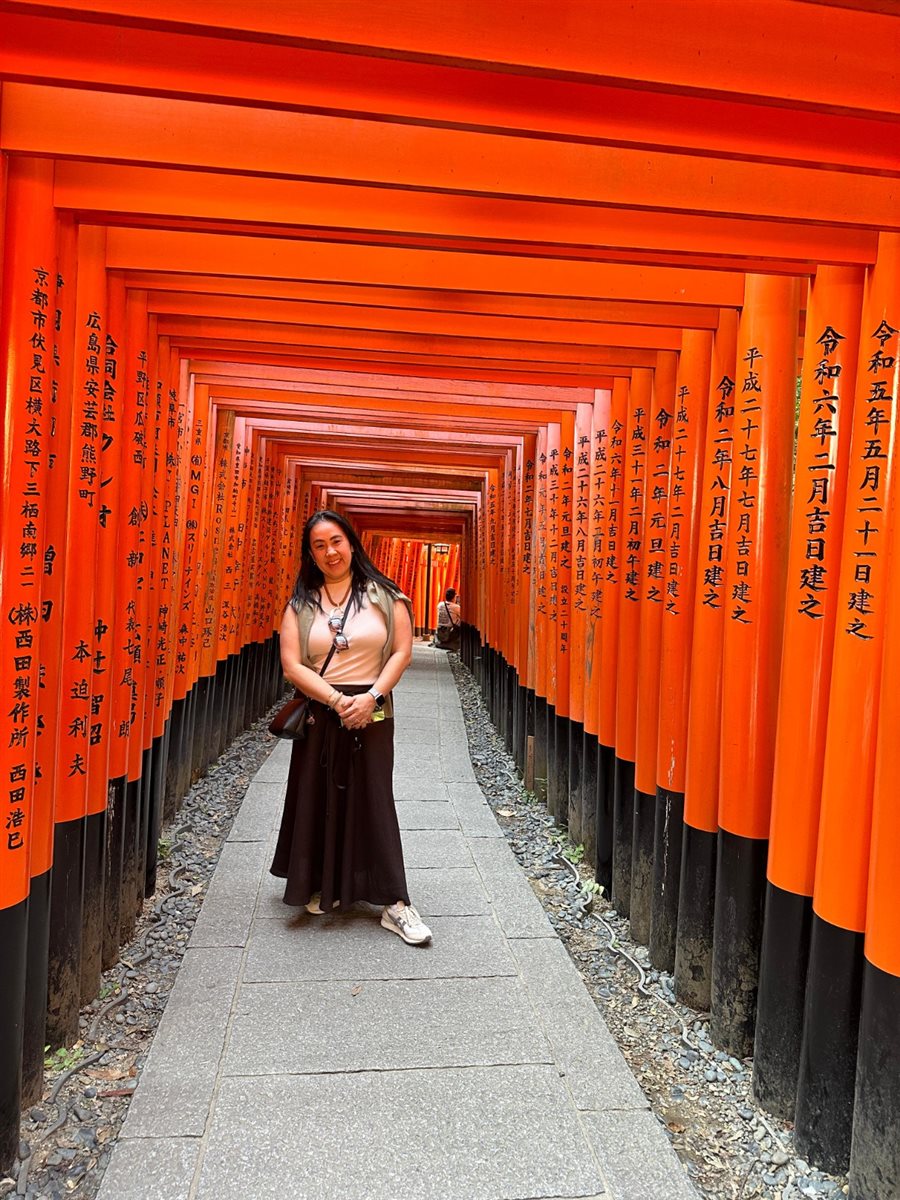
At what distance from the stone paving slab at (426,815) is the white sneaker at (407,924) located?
4.78 feet

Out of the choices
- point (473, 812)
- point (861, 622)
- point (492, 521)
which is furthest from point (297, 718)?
point (492, 521)

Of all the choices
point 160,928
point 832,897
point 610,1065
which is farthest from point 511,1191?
point 160,928

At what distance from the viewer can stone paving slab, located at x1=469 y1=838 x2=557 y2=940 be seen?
11.8 feet

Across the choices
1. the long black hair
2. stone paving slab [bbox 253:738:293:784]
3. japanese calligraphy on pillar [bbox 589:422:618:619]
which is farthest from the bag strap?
stone paving slab [bbox 253:738:293:784]

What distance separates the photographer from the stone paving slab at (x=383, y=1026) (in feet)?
8.24

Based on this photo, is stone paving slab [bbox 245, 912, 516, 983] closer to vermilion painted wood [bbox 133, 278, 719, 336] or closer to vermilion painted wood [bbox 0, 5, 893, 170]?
vermilion painted wood [bbox 133, 278, 719, 336]

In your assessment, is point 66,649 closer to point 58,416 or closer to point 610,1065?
point 58,416

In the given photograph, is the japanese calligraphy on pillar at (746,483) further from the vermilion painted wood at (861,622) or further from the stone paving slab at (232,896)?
the stone paving slab at (232,896)

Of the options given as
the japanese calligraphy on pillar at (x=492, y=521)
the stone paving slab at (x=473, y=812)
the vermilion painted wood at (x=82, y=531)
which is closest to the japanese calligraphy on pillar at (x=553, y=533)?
the stone paving slab at (x=473, y=812)

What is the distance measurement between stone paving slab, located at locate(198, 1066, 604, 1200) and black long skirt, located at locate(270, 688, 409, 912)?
1037 mm

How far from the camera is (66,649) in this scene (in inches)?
109

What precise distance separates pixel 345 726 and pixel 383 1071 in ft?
4.27

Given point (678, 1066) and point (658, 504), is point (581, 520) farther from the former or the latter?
point (678, 1066)

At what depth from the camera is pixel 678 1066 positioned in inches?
107
